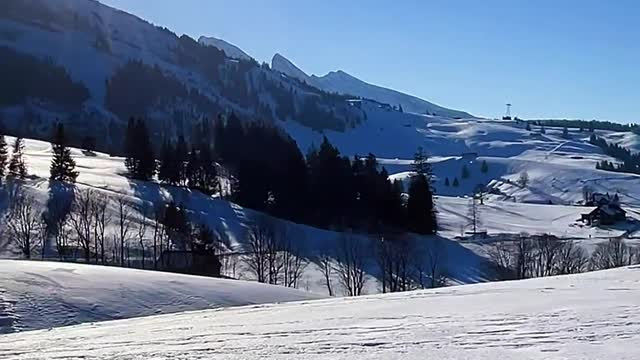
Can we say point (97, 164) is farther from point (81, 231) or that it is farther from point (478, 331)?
point (478, 331)

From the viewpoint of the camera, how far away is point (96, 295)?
2116 cm

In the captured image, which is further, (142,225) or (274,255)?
(142,225)

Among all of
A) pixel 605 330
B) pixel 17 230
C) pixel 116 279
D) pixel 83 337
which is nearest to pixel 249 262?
pixel 17 230

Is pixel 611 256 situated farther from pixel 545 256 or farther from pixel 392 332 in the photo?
pixel 392 332

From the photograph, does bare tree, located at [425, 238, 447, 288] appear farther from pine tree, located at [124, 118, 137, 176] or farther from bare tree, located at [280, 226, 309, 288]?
pine tree, located at [124, 118, 137, 176]

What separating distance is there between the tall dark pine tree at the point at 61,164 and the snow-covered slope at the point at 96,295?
59580 mm

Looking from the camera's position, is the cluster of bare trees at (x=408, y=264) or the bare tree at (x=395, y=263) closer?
the bare tree at (x=395, y=263)

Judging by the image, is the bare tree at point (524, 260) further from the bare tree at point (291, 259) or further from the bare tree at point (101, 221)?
the bare tree at point (101, 221)

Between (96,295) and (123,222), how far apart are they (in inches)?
1945

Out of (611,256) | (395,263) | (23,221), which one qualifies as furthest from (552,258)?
(23,221)

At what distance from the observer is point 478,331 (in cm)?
1223

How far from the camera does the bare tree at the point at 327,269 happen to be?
191 feet

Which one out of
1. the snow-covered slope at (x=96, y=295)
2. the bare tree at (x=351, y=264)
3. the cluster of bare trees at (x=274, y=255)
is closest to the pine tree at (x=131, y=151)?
the cluster of bare trees at (x=274, y=255)

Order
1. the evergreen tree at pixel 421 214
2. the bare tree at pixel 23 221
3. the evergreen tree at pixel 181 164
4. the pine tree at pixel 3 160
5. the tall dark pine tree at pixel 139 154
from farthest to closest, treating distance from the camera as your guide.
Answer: the tall dark pine tree at pixel 139 154 → the evergreen tree at pixel 181 164 → the evergreen tree at pixel 421 214 → the pine tree at pixel 3 160 → the bare tree at pixel 23 221
